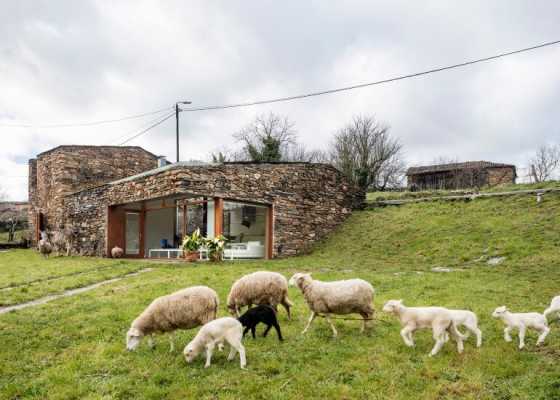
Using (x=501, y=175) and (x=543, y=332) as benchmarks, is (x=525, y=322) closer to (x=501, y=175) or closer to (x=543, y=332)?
(x=543, y=332)

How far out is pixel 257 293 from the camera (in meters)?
7.30

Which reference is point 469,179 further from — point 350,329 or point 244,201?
point 350,329

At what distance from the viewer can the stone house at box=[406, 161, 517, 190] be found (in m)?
37.8

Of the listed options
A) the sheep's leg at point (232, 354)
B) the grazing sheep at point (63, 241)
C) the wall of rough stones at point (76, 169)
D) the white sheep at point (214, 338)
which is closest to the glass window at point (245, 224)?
the grazing sheep at point (63, 241)

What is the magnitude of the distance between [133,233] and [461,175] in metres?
29.9

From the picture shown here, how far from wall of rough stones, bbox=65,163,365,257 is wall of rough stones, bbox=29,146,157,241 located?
190 inches


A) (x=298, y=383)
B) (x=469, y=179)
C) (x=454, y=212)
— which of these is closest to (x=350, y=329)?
(x=298, y=383)

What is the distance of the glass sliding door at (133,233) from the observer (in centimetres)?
2500

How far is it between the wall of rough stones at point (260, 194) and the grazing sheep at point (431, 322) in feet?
41.6

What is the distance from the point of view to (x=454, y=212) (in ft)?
67.0

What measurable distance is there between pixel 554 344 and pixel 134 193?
60.5 feet

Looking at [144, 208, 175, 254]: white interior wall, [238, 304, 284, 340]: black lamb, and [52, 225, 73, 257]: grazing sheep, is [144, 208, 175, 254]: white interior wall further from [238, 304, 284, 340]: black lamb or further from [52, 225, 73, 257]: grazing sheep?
[238, 304, 284, 340]: black lamb

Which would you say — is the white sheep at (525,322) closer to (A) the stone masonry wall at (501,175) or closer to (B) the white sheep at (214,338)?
(B) the white sheep at (214,338)

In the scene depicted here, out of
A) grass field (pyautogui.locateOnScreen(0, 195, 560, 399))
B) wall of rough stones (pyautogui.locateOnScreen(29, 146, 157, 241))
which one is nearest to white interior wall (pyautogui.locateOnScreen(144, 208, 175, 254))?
wall of rough stones (pyautogui.locateOnScreen(29, 146, 157, 241))
